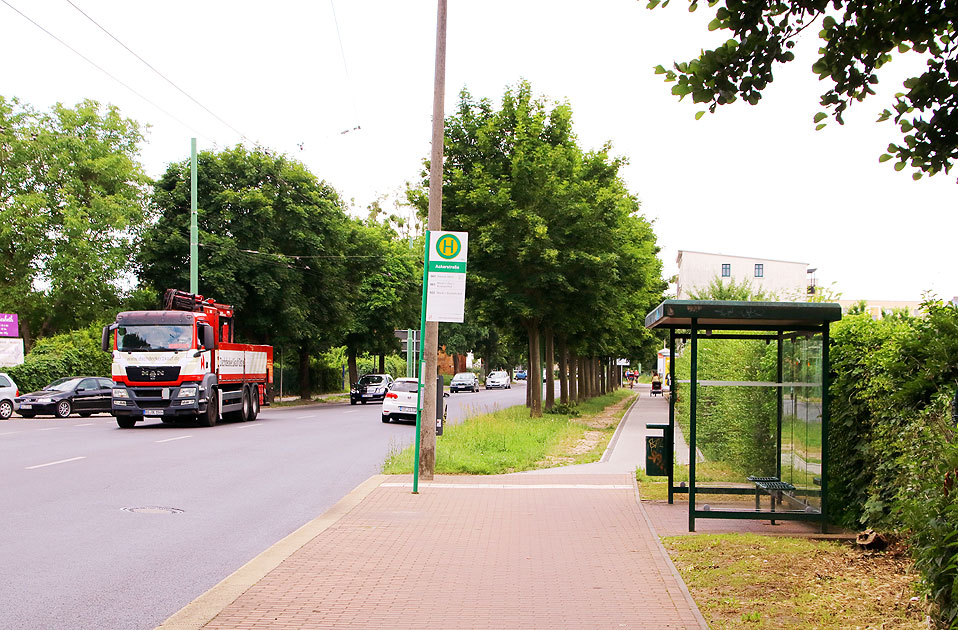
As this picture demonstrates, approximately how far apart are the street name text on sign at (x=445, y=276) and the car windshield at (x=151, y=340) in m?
14.0

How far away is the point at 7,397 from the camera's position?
3222cm

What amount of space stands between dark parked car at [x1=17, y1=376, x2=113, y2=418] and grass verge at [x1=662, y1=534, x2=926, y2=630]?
1142 inches

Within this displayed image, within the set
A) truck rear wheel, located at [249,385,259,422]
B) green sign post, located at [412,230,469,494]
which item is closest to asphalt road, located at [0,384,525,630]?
green sign post, located at [412,230,469,494]

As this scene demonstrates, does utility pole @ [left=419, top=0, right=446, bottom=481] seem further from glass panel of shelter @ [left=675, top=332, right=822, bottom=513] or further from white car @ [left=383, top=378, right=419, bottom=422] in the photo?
white car @ [left=383, top=378, right=419, bottom=422]

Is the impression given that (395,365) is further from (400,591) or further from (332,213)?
(400,591)

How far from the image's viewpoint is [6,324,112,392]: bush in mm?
36375

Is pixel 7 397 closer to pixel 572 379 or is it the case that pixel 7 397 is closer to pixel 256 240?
pixel 256 240

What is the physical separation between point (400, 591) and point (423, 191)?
24764 mm

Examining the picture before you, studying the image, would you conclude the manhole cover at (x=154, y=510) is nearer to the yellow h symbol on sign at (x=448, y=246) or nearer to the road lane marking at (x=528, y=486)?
the road lane marking at (x=528, y=486)

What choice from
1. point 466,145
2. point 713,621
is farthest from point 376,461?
point 466,145

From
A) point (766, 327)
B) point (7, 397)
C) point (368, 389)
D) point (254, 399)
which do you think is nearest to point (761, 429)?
point (766, 327)

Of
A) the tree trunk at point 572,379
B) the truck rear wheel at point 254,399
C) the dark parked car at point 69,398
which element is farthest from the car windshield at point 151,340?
the tree trunk at point 572,379

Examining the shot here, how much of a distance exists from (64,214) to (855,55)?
42.9 m

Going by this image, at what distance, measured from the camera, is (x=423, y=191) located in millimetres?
30781
